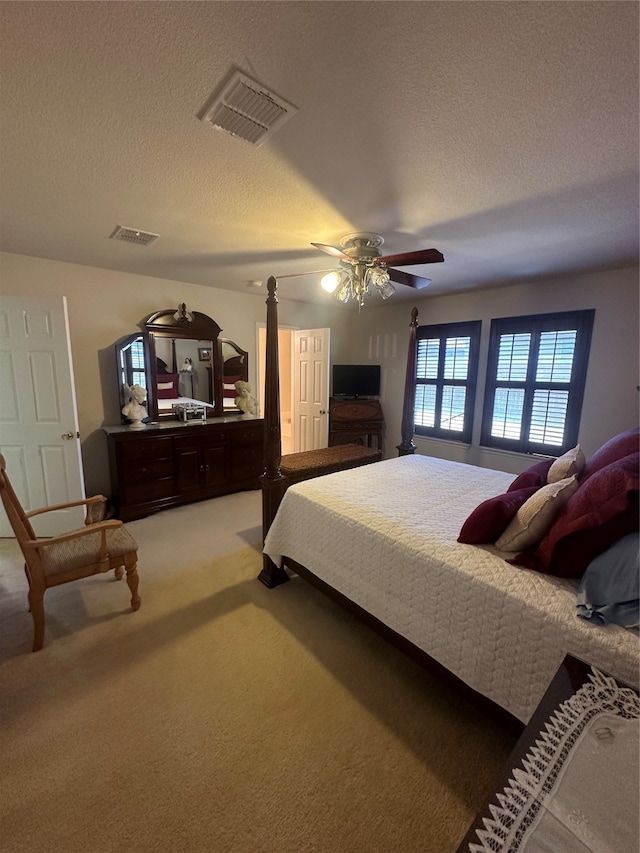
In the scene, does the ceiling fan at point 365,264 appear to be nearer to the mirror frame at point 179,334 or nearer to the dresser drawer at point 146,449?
the mirror frame at point 179,334

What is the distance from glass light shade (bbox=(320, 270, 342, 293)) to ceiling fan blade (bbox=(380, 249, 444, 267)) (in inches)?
14.6

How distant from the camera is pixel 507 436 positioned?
4098 mm

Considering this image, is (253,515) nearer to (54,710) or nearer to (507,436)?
(54,710)

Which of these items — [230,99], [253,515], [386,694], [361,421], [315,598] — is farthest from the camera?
[361,421]

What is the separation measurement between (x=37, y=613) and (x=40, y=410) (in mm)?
1803

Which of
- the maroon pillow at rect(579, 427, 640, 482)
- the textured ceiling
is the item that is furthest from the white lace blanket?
the textured ceiling

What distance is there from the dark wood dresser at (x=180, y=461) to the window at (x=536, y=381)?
289cm

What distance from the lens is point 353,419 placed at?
16.2 feet

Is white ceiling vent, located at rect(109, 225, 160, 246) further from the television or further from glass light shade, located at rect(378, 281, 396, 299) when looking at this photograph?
the television

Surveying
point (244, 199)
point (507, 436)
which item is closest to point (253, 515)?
point (244, 199)

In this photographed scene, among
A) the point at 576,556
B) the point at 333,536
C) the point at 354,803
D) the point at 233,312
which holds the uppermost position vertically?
the point at 233,312

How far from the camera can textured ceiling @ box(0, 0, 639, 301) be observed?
3.17ft

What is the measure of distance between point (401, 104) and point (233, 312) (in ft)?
11.1

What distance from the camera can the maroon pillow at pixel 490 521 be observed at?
1568 millimetres
